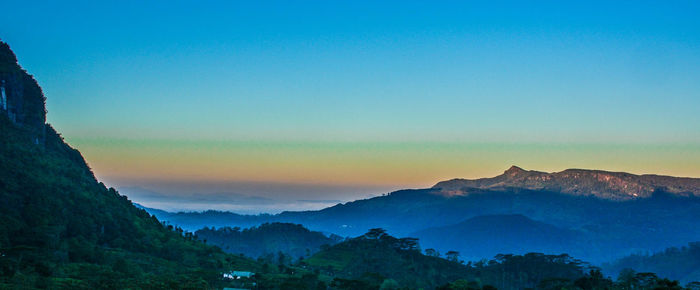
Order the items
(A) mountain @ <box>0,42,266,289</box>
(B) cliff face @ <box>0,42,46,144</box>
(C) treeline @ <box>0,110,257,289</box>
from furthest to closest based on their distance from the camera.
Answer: (B) cliff face @ <box>0,42,46,144</box> < (A) mountain @ <box>0,42,266,289</box> < (C) treeline @ <box>0,110,257,289</box>

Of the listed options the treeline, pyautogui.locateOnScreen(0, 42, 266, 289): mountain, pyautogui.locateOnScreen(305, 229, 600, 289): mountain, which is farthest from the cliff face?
pyautogui.locateOnScreen(305, 229, 600, 289): mountain

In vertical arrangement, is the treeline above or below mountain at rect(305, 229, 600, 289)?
above

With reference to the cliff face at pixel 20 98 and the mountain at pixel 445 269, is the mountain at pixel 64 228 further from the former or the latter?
the mountain at pixel 445 269

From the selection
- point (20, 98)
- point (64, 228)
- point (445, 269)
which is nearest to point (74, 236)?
point (64, 228)

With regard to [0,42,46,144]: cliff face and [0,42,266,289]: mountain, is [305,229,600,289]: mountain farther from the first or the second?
[0,42,46,144]: cliff face

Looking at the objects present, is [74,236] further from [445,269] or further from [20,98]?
[445,269]

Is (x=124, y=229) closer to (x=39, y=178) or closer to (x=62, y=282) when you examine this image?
(x=39, y=178)
